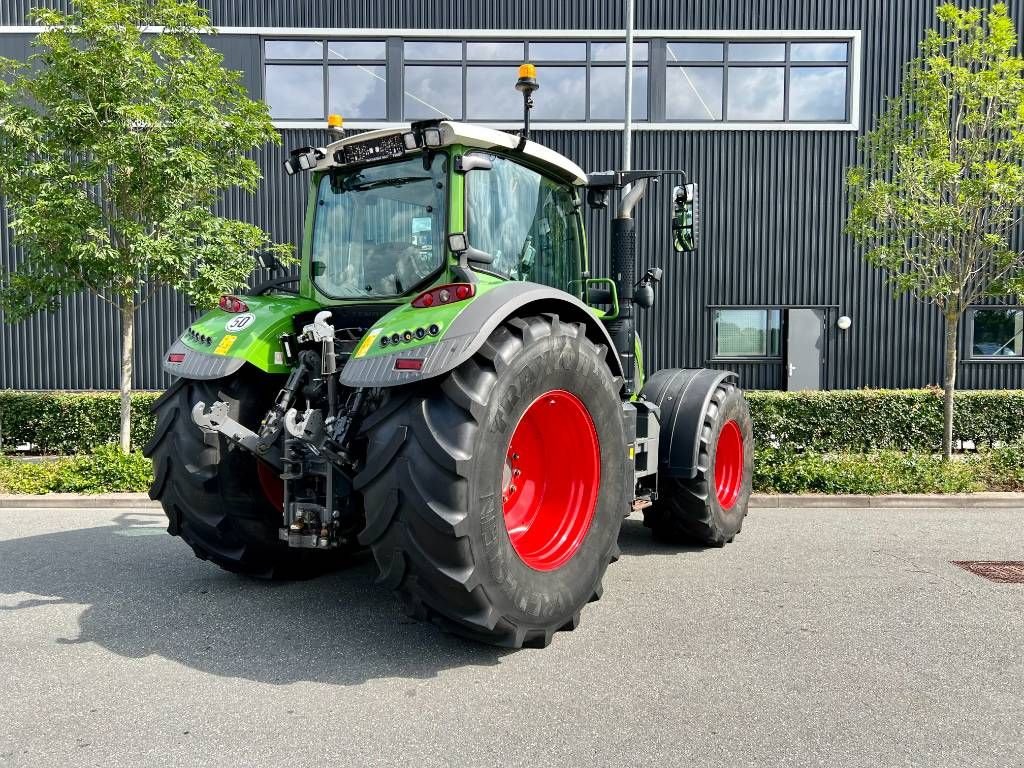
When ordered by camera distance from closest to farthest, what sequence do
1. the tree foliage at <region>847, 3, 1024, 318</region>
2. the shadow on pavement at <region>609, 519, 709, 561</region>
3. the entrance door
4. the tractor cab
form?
the tractor cab, the shadow on pavement at <region>609, 519, 709, 561</region>, the tree foliage at <region>847, 3, 1024, 318</region>, the entrance door

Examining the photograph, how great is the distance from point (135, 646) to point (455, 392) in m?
2.10

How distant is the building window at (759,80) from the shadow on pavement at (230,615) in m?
11.1

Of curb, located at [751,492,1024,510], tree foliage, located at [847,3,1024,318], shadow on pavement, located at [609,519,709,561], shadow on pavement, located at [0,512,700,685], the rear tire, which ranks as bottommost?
curb, located at [751,492,1024,510]

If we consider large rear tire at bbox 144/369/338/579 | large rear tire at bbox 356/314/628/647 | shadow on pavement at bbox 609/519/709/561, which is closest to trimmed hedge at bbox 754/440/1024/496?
shadow on pavement at bbox 609/519/709/561

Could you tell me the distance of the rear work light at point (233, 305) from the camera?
14.8 ft

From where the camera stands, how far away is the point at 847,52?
14.2 m

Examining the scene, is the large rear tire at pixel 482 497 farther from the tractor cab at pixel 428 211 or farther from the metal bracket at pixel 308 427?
the tractor cab at pixel 428 211

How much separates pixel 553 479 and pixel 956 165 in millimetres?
6888

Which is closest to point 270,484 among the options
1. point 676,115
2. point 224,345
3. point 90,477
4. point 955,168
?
point 224,345

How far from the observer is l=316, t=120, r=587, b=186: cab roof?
13.0ft

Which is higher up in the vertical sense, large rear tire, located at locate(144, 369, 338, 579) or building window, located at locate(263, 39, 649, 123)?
building window, located at locate(263, 39, 649, 123)

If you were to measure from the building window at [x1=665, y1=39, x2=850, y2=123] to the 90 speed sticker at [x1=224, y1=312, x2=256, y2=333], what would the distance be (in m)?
12.0

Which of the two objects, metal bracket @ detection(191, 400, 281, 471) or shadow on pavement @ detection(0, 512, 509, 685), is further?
metal bracket @ detection(191, 400, 281, 471)

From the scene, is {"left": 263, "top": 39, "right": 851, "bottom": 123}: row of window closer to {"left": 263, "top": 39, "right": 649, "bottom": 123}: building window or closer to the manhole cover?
{"left": 263, "top": 39, "right": 649, "bottom": 123}: building window
